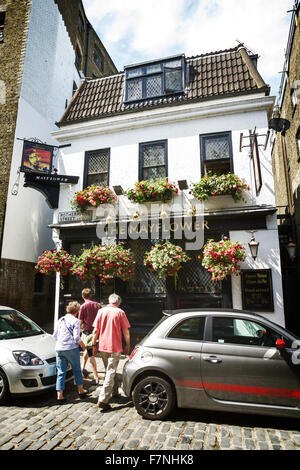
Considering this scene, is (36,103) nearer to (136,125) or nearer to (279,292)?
(136,125)

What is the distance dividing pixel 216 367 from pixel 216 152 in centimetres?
697

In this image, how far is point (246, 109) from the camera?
8.79m

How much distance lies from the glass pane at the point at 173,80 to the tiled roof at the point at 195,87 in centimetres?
37

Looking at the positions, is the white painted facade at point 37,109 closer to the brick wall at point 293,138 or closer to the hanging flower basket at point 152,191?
the hanging flower basket at point 152,191

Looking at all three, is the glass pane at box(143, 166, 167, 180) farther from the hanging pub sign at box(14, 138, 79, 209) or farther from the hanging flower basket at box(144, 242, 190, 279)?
the hanging flower basket at box(144, 242, 190, 279)

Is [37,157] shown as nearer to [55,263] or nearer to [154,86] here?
[55,263]

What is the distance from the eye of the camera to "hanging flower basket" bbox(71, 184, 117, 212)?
9.20 m

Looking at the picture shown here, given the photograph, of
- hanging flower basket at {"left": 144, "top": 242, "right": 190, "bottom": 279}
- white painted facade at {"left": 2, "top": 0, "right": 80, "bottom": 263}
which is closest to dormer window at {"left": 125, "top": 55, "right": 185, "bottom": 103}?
white painted facade at {"left": 2, "top": 0, "right": 80, "bottom": 263}

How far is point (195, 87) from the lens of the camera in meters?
9.86

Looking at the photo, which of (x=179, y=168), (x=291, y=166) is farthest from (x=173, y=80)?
(x=291, y=166)

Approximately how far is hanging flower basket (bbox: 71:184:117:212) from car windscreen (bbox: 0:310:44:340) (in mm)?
4165

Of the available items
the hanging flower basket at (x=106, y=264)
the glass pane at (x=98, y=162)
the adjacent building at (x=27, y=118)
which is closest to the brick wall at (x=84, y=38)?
the adjacent building at (x=27, y=118)

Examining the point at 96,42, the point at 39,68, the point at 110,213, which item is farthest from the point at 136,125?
the point at 96,42

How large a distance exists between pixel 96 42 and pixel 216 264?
2251 cm
